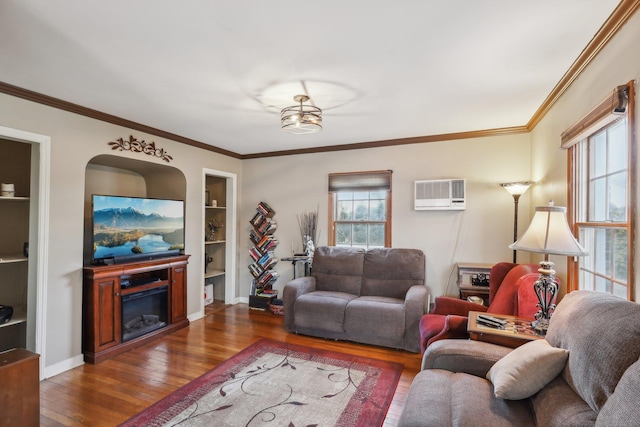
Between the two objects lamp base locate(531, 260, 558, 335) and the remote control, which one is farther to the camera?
the remote control

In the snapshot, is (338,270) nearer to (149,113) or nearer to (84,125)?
(149,113)

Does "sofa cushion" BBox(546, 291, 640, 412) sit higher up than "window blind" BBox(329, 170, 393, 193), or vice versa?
"window blind" BBox(329, 170, 393, 193)

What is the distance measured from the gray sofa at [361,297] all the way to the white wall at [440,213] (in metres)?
0.34

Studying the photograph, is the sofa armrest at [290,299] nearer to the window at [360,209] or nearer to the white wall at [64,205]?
the window at [360,209]

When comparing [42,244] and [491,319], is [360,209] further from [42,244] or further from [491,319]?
[42,244]

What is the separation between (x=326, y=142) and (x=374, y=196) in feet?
3.41

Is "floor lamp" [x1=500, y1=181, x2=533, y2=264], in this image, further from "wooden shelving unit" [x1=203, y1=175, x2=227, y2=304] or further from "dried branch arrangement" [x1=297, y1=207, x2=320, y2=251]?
"wooden shelving unit" [x1=203, y1=175, x2=227, y2=304]

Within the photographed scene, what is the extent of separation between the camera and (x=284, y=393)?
8.26 feet

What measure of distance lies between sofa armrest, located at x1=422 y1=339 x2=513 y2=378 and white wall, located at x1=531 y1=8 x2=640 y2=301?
2.49 ft

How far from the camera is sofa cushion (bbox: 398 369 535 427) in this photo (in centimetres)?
137

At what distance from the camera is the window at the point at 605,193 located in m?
1.61

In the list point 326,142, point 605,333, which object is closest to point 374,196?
point 326,142

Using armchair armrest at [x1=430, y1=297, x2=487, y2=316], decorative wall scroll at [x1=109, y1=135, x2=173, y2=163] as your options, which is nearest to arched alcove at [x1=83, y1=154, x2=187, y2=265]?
decorative wall scroll at [x1=109, y1=135, x2=173, y2=163]

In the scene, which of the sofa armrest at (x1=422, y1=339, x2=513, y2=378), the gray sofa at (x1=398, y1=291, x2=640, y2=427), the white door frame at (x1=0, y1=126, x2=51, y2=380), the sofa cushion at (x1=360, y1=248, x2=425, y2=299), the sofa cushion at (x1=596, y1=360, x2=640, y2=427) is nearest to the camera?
the sofa cushion at (x1=596, y1=360, x2=640, y2=427)
